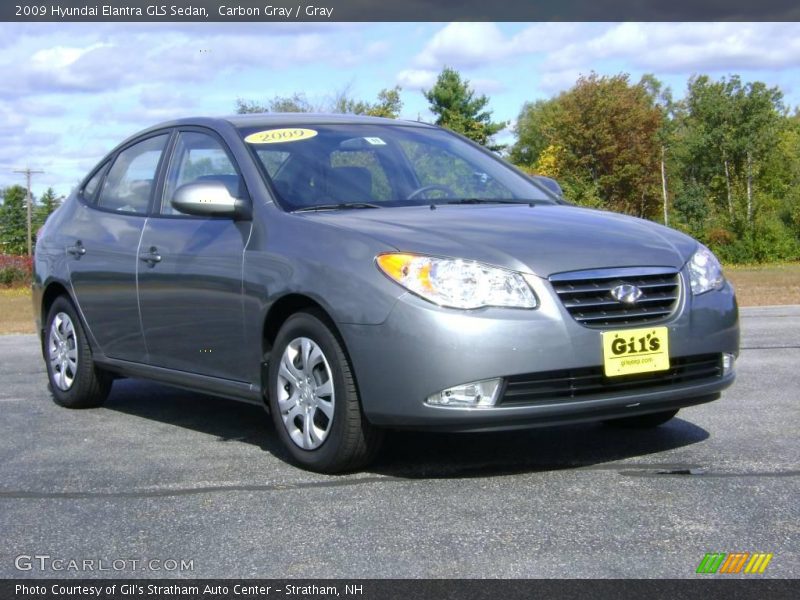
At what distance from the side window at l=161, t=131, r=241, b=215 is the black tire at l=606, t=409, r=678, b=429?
2278 mm

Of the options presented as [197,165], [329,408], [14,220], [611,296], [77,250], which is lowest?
[14,220]

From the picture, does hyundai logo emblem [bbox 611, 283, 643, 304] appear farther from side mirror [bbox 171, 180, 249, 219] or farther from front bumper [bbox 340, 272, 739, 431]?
side mirror [bbox 171, 180, 249, 219]

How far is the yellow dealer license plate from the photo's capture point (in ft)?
15.7

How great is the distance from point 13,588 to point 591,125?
67.8m

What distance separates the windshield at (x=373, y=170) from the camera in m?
5.72

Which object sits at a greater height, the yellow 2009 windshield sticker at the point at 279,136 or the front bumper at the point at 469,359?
the yellow 2009 windshield sticker at the point at 279,136

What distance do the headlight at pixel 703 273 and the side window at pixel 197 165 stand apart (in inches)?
87.0

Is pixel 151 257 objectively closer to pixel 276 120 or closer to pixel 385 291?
pixel 276 120

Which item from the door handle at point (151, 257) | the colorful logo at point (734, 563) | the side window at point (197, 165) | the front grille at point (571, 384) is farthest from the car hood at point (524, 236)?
the colorful logo at point (734, 563)

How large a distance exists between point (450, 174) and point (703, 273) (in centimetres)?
155

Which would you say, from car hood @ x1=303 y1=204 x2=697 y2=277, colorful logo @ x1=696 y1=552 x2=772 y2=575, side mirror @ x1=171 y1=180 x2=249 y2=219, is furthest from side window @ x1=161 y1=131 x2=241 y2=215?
colorful logo @ x1=696 y1=552 x2=772 y2=575

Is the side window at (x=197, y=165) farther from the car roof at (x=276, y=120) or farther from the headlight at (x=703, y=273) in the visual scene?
the headlight at (x=703, y=273)

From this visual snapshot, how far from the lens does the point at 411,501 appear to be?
4555mm

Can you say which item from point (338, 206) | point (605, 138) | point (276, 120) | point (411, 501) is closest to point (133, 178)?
point (276, 120)
